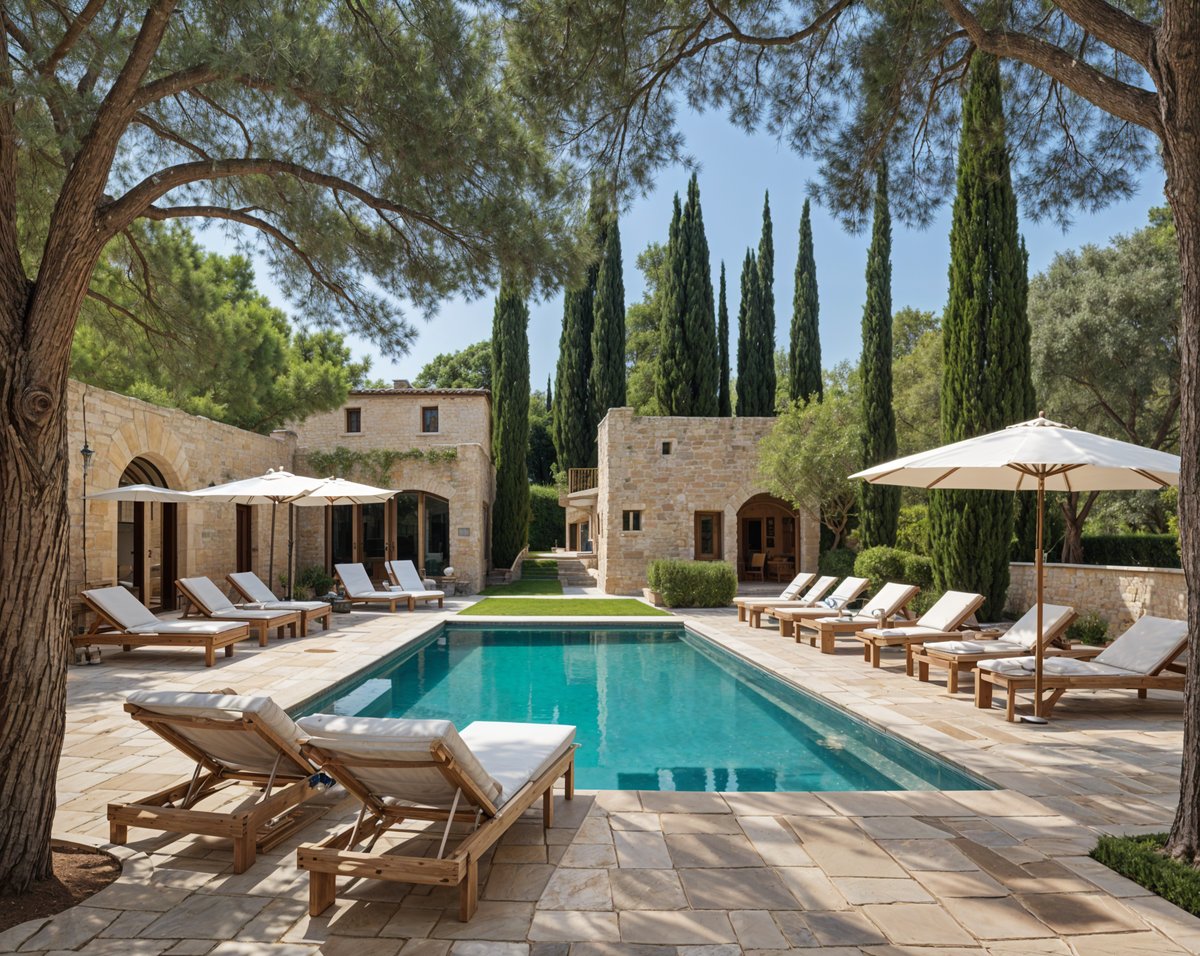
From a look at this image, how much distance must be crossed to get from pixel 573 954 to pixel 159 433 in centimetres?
1210

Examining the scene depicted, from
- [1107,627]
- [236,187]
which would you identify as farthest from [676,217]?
[236,187]

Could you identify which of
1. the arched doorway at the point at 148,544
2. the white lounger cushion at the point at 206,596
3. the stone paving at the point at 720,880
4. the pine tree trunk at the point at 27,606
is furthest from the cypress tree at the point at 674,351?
the pine tree trunk at the point at 27,606

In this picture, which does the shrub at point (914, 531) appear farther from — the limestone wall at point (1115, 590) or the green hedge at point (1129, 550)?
the green hedge at point (1129, 550)

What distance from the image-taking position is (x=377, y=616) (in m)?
13.8

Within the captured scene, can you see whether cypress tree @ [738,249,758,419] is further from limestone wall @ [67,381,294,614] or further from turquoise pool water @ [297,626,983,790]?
turquoise pool water @ [297,626,983,790]

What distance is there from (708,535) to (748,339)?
37.3 feet

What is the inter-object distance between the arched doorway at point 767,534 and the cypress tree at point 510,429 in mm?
6983

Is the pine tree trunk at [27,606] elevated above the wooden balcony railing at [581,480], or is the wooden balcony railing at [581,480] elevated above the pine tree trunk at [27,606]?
the wooden balcony railing at [581,480]

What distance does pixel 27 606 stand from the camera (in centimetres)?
320

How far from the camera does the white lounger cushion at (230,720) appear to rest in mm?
3455

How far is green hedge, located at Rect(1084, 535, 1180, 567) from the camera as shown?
18.6 m

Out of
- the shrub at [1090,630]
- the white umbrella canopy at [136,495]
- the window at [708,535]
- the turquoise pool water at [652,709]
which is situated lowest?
the turquoise pool water at [652,709]

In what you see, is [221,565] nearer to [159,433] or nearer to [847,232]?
[159,433]

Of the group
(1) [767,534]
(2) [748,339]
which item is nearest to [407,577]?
(1) [767,534]
